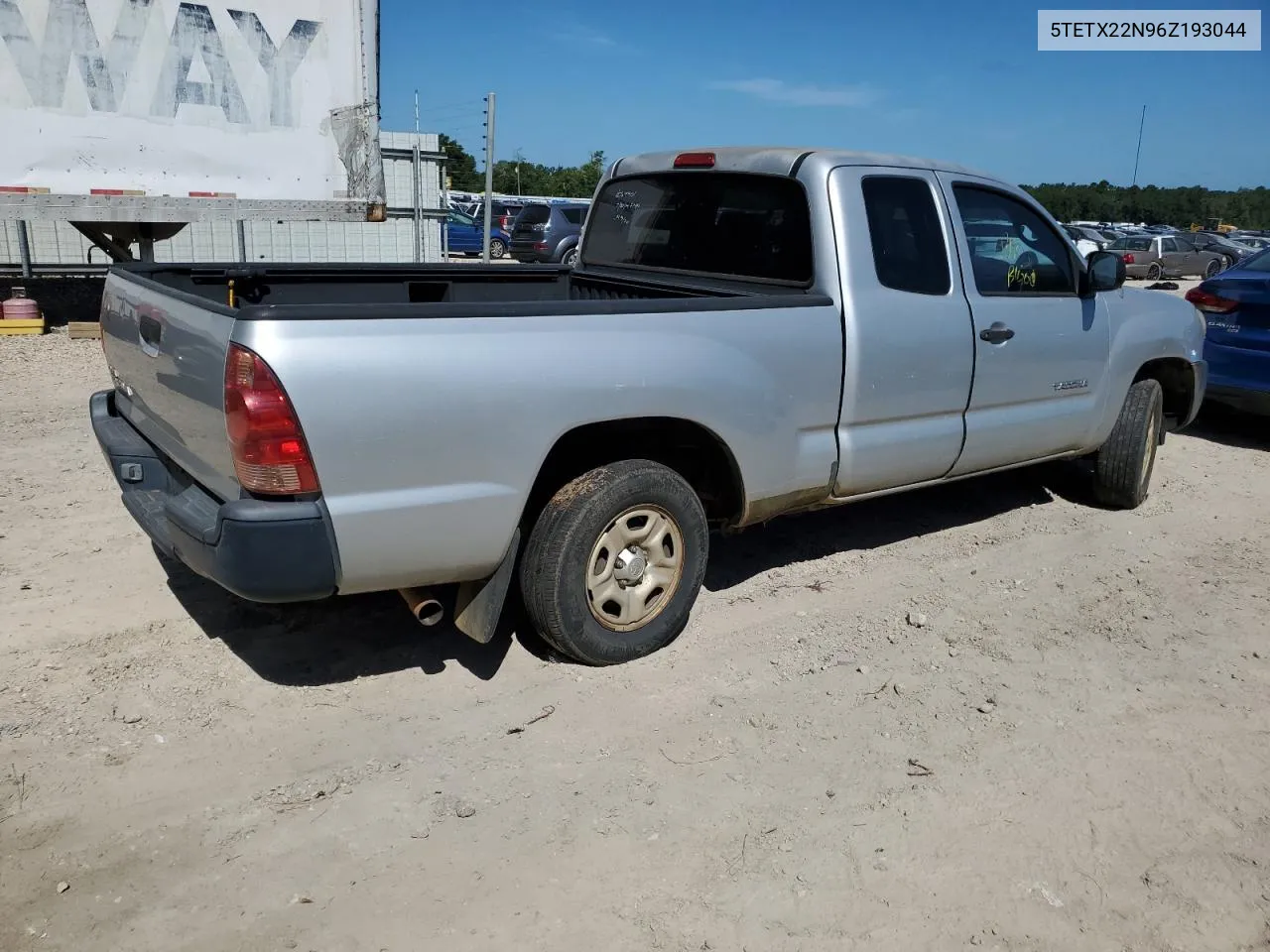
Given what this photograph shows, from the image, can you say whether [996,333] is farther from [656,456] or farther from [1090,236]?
[1090,236]

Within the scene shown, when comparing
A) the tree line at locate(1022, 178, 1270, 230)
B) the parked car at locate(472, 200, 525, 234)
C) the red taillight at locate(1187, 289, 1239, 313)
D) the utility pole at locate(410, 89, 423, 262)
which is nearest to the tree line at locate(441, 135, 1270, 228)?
the tree line at locate(1022, 178, 1270, 230)

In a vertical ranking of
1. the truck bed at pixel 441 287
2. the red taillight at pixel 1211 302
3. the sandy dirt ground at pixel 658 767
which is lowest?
the sandy dirt ground at pixel 658 767

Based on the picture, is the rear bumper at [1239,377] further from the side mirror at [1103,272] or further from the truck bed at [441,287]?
the truck bed at [441,287]

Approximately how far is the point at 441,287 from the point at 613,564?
207 centimetres

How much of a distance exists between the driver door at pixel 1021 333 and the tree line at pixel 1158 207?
69870 millimetres

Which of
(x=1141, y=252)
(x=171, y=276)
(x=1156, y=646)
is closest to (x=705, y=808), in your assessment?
(x=1156, y=646)

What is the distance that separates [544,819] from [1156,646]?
280 centimetres

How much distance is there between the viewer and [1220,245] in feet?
110

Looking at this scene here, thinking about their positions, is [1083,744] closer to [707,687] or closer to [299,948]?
[707,687]

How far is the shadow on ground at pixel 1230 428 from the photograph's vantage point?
833 cm

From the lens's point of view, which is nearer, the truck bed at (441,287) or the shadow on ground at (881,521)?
the truck bed at (441,287)

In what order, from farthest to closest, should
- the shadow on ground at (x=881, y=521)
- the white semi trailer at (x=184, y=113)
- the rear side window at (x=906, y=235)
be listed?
1. the white semi trailer at (x=184, y=113)
2. the shadow on ground at (x=881, y=521)
3. the rear side window at (x=906, y=235)

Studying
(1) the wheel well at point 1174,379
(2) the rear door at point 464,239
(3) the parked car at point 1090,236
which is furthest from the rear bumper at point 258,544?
(2) the rear door at point 464,239

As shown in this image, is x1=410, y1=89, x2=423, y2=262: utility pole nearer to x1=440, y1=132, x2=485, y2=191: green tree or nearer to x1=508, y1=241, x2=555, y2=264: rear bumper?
x1=508, y1=241, x2=555, y2=264: rear bumper
